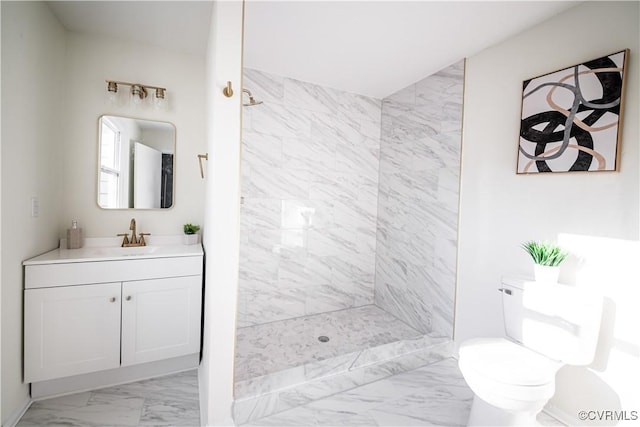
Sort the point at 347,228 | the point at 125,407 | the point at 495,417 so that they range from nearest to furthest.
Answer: the point at 495,417 < the point at 125,407 < the point at 347,228

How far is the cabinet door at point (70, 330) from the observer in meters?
1.73

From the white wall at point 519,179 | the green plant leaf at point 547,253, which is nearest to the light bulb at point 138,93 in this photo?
the white wall at point 519,179

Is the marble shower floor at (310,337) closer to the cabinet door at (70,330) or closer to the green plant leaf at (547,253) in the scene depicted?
the cabinet door at (70,330)

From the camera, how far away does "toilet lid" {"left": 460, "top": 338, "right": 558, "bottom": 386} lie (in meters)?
1.40

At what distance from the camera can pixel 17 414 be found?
1662 millimetres

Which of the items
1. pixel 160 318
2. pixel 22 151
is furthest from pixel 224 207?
pixel 22 151

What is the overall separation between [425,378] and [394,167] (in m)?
2.02

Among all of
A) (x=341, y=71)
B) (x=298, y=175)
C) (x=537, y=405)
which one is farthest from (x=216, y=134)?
(x=537, y=405)

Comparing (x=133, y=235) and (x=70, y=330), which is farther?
(x=133, y=235)

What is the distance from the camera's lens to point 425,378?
2195 millimetres

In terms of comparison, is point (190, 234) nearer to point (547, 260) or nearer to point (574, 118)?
point (547, 260)

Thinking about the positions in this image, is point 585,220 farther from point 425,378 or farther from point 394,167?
point 394,167

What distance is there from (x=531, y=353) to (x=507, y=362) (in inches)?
8.9

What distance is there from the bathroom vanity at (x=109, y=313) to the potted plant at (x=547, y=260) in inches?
87.3
